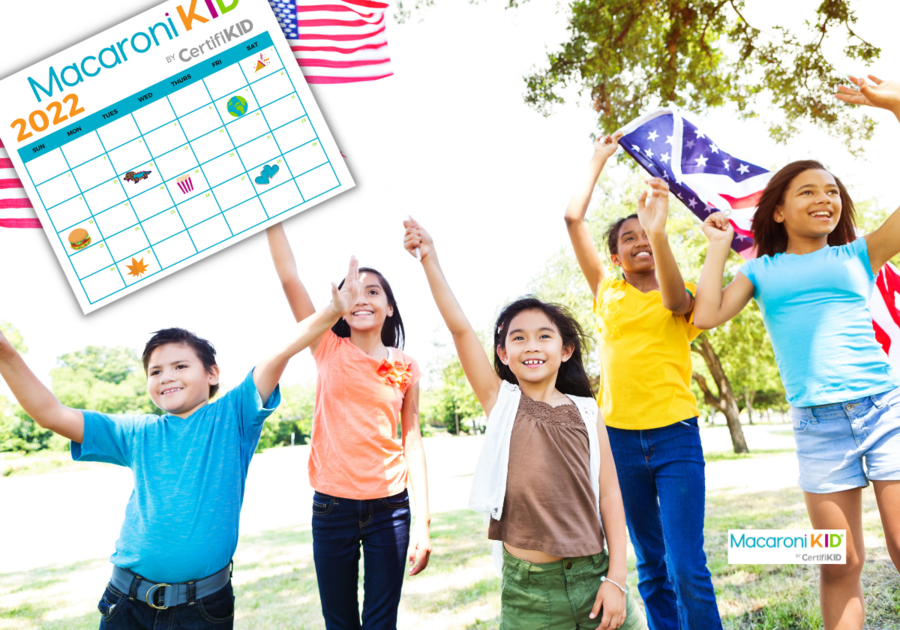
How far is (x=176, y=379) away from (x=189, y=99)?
1155mm

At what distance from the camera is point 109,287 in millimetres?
2387

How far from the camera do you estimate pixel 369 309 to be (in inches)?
109

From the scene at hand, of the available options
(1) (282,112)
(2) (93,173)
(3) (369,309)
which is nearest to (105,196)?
(2) (93,173)

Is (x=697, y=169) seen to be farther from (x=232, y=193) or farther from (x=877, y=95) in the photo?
(x=232, y=193)

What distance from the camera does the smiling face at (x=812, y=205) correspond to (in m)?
2.54

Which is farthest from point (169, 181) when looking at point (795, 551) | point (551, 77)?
point (551, 77)

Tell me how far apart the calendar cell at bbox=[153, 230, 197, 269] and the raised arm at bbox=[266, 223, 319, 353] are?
12.7 inches

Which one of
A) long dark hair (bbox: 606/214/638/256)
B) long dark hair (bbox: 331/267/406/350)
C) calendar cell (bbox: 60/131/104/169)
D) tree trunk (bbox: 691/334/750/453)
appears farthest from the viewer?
tree trunk (bbox: 691/334/750/453)

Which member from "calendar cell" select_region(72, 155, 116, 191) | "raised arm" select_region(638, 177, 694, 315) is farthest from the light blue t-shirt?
"calendar cell" select_region(72, 155, 116, 191)

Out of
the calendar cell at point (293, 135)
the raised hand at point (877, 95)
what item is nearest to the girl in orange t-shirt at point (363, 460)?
the calendar cell at point (293, 135)

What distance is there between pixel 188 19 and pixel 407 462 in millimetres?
2115

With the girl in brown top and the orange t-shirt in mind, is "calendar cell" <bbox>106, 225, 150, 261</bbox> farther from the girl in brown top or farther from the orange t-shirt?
the girl in brown top

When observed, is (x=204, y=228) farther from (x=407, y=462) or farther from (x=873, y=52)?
(x=873, y=52)

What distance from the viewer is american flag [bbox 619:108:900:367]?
3508 mm
